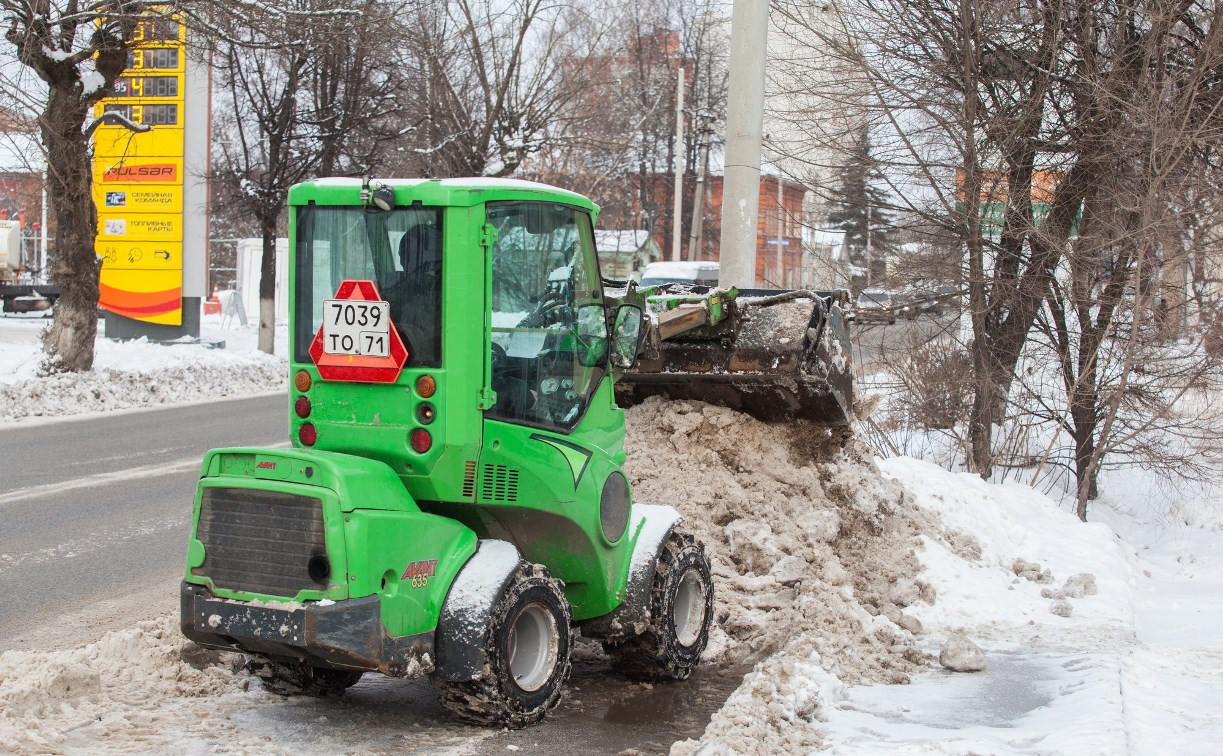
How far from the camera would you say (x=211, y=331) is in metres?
32.6

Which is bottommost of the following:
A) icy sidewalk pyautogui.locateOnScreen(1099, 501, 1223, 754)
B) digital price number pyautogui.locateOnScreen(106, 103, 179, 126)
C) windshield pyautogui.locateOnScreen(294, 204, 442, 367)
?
icy sidewalk pyautogui.locateOnScreen(1099, 501, 1223, 754)

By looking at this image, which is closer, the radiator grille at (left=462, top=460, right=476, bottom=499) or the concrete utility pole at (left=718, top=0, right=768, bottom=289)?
the radiator grille at (left=462, top=460, right=476, bottom=499)

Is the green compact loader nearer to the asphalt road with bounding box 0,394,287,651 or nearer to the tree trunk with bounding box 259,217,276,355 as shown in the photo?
the asphalt road with bounding box 0,394,287,651

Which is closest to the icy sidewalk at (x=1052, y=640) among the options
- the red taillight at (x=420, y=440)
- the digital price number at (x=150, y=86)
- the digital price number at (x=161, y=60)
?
the red taillight at (x=420, y=440)

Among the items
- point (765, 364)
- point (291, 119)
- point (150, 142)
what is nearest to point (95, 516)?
point (765, 364)

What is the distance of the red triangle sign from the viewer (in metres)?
4.61

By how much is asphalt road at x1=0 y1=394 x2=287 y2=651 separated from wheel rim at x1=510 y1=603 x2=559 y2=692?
2565 millimetres

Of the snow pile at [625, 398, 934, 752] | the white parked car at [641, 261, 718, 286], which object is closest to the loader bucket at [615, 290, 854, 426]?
the snow pile at [625, 398, 934, 752]

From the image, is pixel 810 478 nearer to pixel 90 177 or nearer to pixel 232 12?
pixel 232 12

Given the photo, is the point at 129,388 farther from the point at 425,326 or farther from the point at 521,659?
the point at 425,326

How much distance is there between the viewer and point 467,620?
4574 millimetres

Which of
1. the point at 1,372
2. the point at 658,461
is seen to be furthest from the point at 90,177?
the point at 658,461

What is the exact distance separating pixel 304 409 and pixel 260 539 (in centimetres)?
63

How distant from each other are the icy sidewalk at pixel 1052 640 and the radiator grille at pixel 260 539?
217 cm
